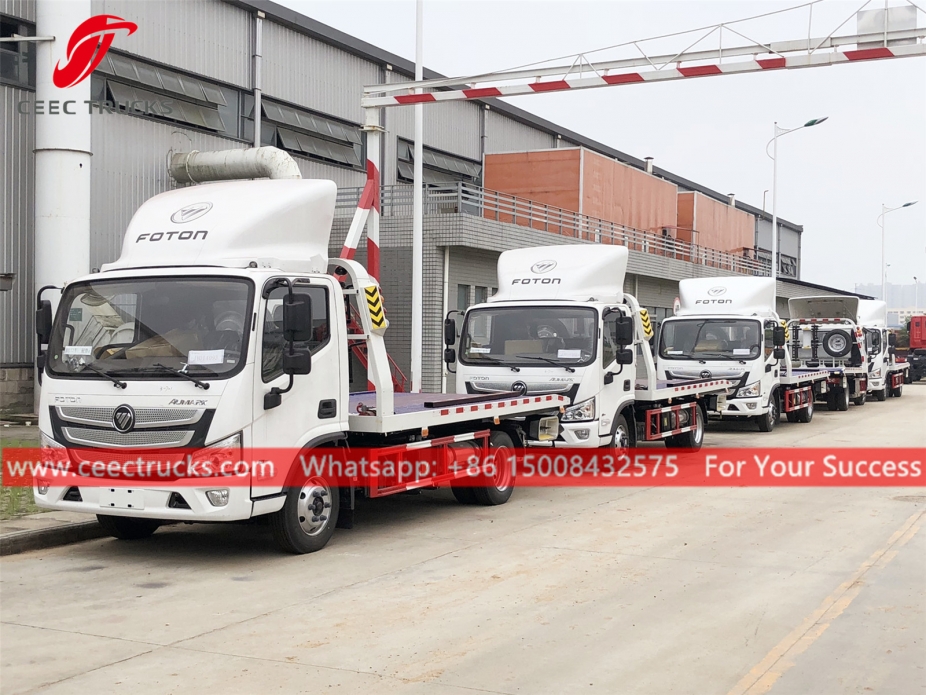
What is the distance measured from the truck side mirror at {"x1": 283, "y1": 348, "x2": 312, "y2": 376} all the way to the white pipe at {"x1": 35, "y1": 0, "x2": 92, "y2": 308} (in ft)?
38.2

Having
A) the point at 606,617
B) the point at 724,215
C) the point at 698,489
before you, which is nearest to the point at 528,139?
the point at 724,215

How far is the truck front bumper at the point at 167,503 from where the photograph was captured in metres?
7.91

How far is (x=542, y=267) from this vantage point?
1416 cm

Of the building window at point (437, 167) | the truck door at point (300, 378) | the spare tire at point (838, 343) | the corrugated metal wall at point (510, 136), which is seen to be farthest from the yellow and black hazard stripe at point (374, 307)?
the corrugated metal wall at point (510, 136)

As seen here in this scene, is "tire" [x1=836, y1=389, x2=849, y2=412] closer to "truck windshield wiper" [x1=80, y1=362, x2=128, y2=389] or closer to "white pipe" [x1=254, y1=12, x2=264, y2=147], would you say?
"white pipe" [x1=254, y1=12, x2=264, y2=147]

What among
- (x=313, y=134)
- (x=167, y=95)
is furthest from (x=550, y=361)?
(x=313, y=134)

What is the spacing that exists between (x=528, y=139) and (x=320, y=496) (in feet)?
101

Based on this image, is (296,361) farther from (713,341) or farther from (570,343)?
(713,341)

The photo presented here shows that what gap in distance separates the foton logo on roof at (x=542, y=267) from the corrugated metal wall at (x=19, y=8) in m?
11.5

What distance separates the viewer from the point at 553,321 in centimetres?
1323

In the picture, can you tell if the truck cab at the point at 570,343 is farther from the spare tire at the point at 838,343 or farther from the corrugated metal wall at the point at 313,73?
the spare tire at the point at 838,343

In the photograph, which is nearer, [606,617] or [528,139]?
[606,617]

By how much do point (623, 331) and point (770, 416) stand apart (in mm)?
8581

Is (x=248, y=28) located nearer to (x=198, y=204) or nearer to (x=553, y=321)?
(x=553, y=321)
